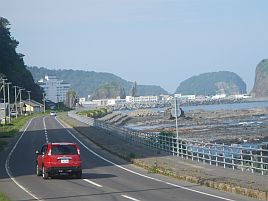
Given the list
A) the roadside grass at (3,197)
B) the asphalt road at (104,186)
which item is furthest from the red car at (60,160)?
the roadside grass at (3,197)

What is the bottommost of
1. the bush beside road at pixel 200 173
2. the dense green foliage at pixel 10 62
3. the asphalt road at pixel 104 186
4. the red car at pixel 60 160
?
the asphalt road at pixel 104 186

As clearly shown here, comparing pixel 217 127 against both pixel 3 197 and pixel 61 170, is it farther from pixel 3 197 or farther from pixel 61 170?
pixel 3 197

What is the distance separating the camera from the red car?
27.2 metres

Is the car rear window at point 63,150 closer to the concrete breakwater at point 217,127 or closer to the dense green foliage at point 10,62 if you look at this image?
the concrete breakwater at point 217,127

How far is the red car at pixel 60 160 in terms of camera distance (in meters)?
27.2

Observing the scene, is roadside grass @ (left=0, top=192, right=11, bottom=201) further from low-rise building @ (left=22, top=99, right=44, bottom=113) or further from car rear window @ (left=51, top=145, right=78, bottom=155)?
low-rise building @ (left=22, top=99, right=44, bottom=113)

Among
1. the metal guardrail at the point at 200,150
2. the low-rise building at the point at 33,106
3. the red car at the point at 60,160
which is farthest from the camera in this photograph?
the low-rise building at the point at 33,106

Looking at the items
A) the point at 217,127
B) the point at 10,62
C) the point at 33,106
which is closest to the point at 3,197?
the point at 217,127

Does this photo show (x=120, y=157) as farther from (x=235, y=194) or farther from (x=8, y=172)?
(x=235, y=194)

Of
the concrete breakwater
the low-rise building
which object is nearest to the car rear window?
the concrete breakwater

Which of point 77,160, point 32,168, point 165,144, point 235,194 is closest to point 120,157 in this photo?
point 165,144

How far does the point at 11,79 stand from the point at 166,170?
151m

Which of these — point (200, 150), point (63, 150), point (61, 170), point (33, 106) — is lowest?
point (200, 150)

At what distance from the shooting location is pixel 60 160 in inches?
1067
